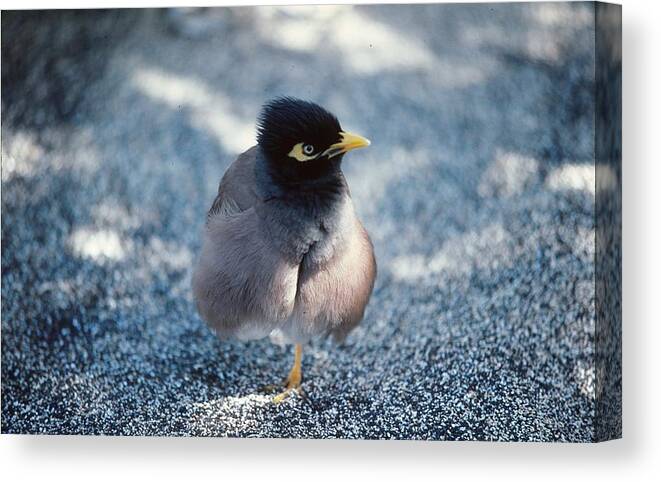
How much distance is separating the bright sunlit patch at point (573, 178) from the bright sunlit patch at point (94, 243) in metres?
1.12

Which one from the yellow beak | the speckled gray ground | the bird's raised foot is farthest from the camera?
the bird's raised foot

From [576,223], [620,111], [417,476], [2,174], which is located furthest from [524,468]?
[2,174]

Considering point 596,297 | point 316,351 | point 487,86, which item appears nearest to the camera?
point 596,297

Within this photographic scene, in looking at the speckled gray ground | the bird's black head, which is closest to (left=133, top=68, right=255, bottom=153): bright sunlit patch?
the speckled gray ground

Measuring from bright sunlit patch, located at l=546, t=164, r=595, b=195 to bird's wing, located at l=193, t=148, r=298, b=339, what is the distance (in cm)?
64

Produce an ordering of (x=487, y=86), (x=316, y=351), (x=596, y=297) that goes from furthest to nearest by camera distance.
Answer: (x=316, y=351), (x=487, y=86), (x=596, y=297)

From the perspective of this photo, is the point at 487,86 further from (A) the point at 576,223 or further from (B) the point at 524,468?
(B) the point at 524,468

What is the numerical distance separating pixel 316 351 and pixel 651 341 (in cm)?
84

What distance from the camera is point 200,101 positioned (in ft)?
9.05

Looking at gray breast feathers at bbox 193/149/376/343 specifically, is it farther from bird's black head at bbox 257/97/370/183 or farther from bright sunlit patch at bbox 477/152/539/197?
bright sunlit patch at bbox 477/152/539/197

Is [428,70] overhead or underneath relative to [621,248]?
overhead

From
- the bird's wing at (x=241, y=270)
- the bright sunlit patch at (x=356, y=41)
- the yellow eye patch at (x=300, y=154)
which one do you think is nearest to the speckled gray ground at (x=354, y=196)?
the bright sunlit patch at (x=356, y=41)

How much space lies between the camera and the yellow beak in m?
2.43

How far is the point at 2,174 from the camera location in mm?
2775
